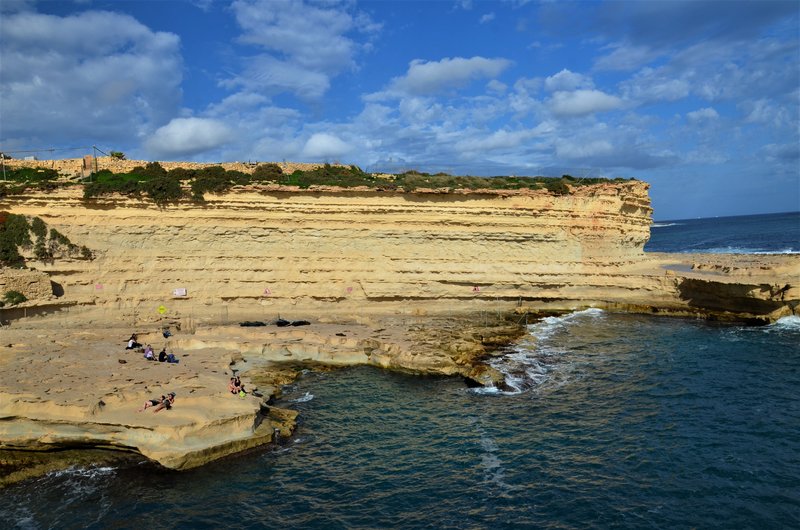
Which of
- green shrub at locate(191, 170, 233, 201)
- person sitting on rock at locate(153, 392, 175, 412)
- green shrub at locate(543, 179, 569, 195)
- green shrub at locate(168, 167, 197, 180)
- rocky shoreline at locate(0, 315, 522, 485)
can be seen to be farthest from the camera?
green shrub at locate(543, 179, 569, 195)

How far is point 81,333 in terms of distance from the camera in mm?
24781

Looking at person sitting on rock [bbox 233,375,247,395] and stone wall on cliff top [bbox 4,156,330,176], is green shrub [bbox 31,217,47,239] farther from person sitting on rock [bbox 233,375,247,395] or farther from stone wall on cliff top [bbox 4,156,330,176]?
person sitting on rock [bbox 233,375,247,395]

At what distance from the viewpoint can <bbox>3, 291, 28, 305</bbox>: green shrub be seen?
26100 mm

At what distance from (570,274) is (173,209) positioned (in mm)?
25443

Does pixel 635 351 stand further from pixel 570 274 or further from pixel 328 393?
pixel 328 393

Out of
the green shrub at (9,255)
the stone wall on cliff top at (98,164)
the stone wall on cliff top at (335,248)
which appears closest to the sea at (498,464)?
the stone wall on cliff top at (335,248)

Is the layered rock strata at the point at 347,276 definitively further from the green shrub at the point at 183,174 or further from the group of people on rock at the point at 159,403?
the group of people on rock at the point at 159,403

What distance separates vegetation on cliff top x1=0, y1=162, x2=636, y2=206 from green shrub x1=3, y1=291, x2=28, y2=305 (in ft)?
22.2

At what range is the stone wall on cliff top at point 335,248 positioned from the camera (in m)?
30.2

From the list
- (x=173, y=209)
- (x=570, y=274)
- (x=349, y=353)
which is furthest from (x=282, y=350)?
(x=570, y=274)

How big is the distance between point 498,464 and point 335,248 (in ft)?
67.0

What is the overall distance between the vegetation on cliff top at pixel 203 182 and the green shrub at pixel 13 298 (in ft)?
22.2

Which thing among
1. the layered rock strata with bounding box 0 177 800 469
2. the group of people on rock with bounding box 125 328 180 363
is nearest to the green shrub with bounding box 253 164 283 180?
the layered rock strata with bounding box 0 177 800 469

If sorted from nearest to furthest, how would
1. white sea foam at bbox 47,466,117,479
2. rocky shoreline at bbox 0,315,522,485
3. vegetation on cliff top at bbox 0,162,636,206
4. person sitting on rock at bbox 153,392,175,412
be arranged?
white sea foam at bbox 47,466,117,479 < rocky shoreline at bbox 0,315,522,485 < person sitting on rock at bbox 153,392,175,412 < vegetation on cliff top at bbox 0,162,636,206
